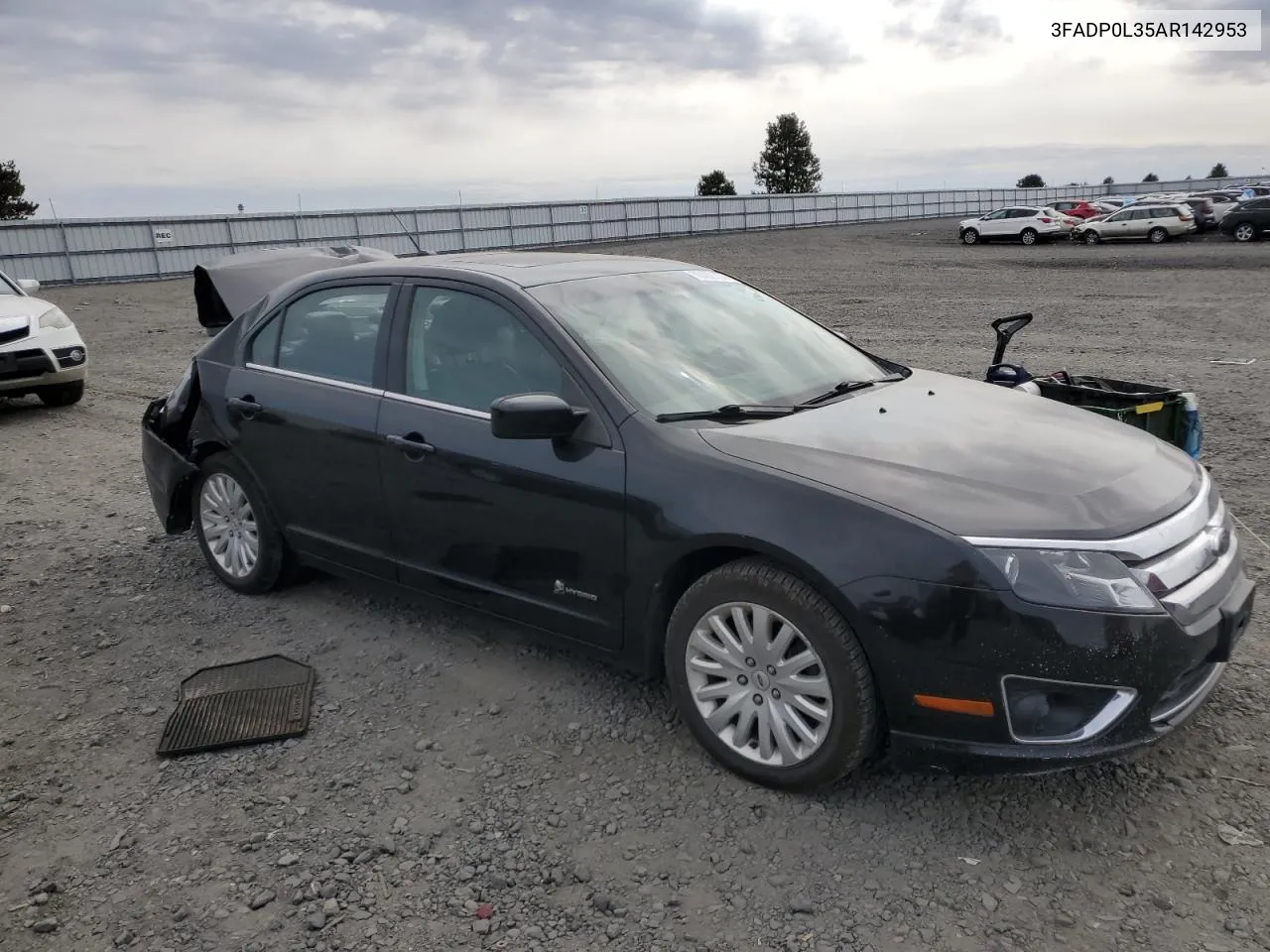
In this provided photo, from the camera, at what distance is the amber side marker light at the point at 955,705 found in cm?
288

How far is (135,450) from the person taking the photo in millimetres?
8672

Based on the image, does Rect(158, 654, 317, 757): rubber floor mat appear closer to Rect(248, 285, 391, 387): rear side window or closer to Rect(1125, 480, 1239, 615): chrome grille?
Rect(248, 285, 391, 387): rear side window

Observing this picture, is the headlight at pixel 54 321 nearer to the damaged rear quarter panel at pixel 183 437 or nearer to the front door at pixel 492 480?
the damaged rear quarter panel at pixel 183 437

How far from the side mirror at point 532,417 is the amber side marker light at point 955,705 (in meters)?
1.43

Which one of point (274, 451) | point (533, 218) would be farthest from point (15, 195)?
point (274, 451)

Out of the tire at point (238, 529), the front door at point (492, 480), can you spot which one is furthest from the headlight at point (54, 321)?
the front door at point (492, 480)

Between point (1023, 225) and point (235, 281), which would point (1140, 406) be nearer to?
point (235, 281)

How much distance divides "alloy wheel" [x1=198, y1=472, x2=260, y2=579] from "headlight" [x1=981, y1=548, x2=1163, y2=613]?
3.59 metres

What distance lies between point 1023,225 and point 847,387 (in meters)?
36.3

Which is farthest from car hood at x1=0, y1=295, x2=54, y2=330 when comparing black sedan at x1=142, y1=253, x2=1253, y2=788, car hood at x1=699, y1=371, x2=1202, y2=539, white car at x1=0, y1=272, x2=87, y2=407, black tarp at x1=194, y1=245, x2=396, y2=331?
car hood at x1=699, y1=371, x2=1202, y2=539

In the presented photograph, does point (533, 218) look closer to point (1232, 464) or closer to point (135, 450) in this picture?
point (135, 450)

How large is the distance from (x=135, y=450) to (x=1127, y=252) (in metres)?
27.8

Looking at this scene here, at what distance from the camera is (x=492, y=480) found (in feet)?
12.6

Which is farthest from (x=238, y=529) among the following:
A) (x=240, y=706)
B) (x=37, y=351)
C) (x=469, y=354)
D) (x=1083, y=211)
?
(x=1083, y=211)
